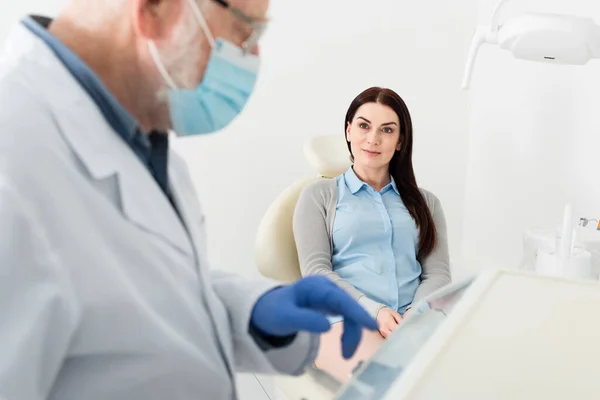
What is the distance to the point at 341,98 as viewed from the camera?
6.91 ft

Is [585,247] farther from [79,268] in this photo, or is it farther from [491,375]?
[79,268]

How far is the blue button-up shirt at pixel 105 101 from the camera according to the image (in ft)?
2.04

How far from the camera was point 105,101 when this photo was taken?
637 mm

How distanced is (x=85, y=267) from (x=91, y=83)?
8.5 inches

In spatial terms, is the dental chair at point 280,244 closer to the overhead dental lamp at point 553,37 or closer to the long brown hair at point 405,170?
the long brown hair at point 405,170

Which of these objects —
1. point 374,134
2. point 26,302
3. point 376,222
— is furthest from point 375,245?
point 26,302

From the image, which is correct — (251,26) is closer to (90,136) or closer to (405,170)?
(90,136)

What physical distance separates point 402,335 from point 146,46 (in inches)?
18.4

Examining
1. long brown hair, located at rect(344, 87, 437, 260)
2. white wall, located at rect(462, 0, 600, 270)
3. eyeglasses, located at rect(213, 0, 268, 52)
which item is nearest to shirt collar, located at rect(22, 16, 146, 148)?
eyeglasses, located at rect(213, 0, 268, 52)

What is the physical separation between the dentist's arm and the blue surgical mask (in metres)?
0.27

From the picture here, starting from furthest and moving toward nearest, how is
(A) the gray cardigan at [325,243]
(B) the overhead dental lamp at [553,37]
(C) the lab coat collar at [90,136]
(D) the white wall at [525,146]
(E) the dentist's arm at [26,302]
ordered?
(D) the white wall at [525,146]
(A) the gray cardigan at [325,243]
(B) the overhead dental lamp at [553,37]
(C) the lab coat collar at [90,136]
(E) the dentist's arm at [26,302]

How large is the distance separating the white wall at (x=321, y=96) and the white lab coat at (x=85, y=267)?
124cm

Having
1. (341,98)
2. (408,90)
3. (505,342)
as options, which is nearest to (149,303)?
(505,342)

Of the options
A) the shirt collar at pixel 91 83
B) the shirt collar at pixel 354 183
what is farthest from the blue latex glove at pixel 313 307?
the shirt collar at pixel 354 183
